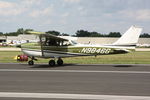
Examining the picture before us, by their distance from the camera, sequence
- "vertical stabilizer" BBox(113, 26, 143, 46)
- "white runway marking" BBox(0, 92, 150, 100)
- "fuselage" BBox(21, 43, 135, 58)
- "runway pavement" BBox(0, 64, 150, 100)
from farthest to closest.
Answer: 1. "fuselage" BBox(21, 43, 135, 58)
2. "vertical stabilizer" BBox(113, 26, 143, 46)
3. "runway pavement" BBox(0, 64, 150, 100)
4. "white runway marking" BBox(0, 92, 150, 100)

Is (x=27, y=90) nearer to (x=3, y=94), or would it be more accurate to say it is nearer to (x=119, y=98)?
(x=3, y=94)

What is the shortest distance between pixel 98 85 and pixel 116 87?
2.86ft

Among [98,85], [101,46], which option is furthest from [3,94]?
[101,46]

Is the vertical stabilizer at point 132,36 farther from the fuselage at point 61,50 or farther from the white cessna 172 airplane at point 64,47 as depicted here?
the fuselage at point 61,50

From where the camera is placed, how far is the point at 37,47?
22703 millimetres

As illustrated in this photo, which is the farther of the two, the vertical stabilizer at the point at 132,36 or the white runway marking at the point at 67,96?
the vertical stabilizer at the point at 132,36

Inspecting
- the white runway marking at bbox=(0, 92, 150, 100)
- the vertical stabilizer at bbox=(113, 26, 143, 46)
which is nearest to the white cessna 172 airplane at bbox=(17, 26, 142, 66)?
the vertical stabilizer at bbox=(113, 26, 143, 46)

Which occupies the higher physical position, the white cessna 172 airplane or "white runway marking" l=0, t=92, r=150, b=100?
the white cessna 172 airplane

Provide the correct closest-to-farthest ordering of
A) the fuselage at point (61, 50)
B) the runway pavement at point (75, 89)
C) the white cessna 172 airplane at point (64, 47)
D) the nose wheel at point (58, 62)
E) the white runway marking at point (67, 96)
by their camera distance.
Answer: the white runway marking at point (67, 96) < the runway pavement at point (75, 89) < the white cessna 172 airplane at point (64, 47) < the fuselage at point (61, 50) < the nose wheel at point (58, 62)

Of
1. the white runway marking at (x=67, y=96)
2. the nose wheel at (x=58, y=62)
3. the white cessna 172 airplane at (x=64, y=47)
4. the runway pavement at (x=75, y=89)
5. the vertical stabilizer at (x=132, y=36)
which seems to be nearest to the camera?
the white runway marking at (x=67, y=96)

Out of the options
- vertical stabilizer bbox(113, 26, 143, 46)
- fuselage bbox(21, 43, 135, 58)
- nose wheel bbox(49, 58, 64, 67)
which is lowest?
nose wheel bbox(49, 58, 64, 67)

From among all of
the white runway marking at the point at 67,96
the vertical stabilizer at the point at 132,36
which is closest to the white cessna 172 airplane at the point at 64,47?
the vertical stabilizer at the point at 132,36

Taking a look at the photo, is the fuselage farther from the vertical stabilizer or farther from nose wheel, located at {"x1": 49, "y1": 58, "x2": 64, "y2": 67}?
the vertical stabilizer

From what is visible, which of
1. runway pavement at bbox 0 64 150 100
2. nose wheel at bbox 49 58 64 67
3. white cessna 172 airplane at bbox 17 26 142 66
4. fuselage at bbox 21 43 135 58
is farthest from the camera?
nose wheel at bbox 49 58 64 67
